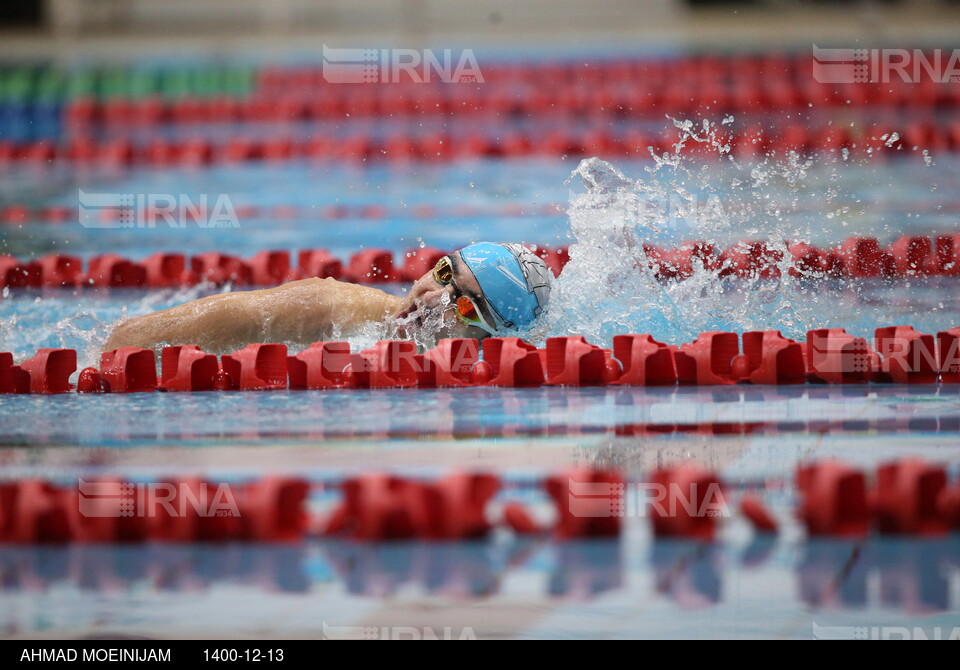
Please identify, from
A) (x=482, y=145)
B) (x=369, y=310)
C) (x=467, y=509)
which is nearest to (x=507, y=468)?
(x=467, y=509)

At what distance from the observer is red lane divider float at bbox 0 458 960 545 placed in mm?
2023

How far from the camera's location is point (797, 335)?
3.66 meters

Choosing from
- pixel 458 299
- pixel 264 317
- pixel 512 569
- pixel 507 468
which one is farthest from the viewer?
pixel 264 317

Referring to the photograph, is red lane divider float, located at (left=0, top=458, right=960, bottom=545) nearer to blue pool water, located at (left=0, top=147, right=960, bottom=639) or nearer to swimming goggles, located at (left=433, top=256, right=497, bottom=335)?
blue pool water, located at (left=0, top=147, right=960, bottom=639)

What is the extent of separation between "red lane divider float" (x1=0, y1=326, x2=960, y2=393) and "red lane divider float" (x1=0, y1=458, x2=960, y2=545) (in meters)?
1.00

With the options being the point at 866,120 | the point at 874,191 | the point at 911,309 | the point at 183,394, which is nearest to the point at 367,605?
the point at 183,394

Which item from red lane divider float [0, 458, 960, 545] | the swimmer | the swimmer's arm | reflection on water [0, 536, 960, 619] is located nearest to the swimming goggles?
the swimmer

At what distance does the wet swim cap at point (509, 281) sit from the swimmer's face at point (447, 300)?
3 cm

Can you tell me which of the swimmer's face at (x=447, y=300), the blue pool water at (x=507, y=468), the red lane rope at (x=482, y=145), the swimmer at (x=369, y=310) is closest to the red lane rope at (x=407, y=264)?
the blue pool water at (x=507, y=468)

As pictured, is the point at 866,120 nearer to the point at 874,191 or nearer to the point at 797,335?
the point at 874,191

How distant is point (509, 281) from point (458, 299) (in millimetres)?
177

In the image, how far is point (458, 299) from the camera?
3322mm

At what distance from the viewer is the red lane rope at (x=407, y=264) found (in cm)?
445

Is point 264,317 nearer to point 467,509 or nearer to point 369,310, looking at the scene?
point 369,310
